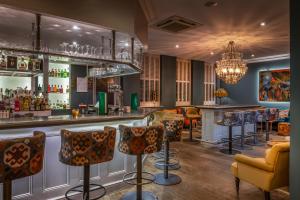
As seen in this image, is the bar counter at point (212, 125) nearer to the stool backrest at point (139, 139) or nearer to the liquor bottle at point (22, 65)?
the stool backrest at point (139, 139)

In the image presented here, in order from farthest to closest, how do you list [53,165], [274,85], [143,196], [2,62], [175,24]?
[274,85]
[175,24]
[2,62]
[143,196]
[53,165]

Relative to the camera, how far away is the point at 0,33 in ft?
12.7

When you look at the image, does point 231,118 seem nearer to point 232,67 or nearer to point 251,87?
point 232,67

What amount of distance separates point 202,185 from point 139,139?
1.53m

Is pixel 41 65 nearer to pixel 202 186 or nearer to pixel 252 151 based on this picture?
pixel 202 186

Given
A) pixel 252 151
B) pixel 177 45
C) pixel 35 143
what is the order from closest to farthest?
pixel 35 143, pixel 252 151, pixel 177 45

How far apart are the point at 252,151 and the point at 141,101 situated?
4125 millimetres

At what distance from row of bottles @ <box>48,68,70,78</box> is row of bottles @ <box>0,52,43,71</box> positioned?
40 cm

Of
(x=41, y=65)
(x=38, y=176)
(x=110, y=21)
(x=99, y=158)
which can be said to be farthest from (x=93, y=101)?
(x=99, y=158)

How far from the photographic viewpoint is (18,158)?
71.1 inches

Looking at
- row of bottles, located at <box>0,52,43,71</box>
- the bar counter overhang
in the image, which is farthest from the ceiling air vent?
row of bottles, located at <box>0,52,43,71</box>

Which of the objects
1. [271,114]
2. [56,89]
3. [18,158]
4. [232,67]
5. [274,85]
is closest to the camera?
[18,158]

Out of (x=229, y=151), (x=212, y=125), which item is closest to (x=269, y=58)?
(x=212, y=125)

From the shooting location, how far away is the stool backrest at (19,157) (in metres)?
1.75
